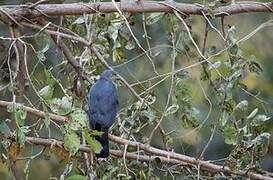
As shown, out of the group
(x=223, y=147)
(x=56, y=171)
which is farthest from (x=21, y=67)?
(x=223, y=147)

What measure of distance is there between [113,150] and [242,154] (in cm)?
38

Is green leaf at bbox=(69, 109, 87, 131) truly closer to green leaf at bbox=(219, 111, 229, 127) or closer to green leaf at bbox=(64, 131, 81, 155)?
green leaf at bbox=(64, 131, 81, 155)

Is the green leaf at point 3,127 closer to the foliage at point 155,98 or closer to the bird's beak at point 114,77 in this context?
the foliage at point 155,98

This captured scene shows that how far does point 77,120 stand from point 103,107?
0.17 meters

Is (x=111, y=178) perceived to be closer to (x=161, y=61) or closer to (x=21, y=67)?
(x=21, y=67)

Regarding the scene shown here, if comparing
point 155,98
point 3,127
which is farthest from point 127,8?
point 3,127

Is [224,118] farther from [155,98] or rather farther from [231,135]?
[155,98]

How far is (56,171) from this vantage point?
394 centimetres

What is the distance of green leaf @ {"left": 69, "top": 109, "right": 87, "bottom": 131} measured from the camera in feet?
6.71

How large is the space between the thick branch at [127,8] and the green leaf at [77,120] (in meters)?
0.33

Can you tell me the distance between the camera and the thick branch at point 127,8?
224 cm

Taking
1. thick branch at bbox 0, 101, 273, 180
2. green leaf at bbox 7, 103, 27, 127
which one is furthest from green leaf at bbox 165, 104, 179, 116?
green leaf at bbox 7, 103, 27, 127

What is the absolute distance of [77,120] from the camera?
2.05 meters

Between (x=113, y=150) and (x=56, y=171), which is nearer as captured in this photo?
(x=113, y=150)
